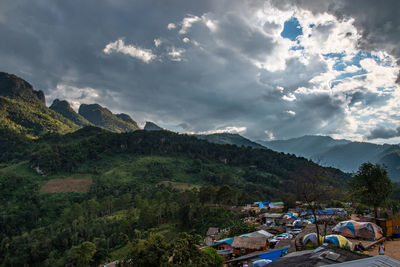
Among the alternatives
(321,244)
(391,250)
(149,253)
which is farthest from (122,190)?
(391,250)

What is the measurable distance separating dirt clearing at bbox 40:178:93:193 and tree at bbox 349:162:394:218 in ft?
267

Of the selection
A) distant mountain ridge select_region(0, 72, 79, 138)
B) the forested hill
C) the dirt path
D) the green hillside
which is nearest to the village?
the dirt path

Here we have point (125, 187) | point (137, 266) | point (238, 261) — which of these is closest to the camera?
point (137, 266)

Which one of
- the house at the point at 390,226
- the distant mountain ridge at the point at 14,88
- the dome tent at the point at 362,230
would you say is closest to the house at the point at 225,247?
the dome tent at the point at 362,230

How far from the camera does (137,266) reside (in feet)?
43.6

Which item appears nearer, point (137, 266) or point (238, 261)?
point (137, 266)

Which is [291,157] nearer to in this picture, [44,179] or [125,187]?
[125,187]

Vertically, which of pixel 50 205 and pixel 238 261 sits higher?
pixel 238 261

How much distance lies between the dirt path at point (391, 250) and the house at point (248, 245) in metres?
9.43

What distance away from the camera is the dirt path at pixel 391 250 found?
1723 centimetres

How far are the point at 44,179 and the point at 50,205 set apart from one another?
27965 millimetres

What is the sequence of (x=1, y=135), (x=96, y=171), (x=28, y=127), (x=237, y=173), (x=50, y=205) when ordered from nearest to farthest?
(x=50, y=205), (x=96, y=171), (x=237, y=173), (x=1, y=135), (x=28, y=127)

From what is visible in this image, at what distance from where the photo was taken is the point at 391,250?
18.3 meters

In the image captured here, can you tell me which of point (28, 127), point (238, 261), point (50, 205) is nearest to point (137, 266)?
point (238, 261)
